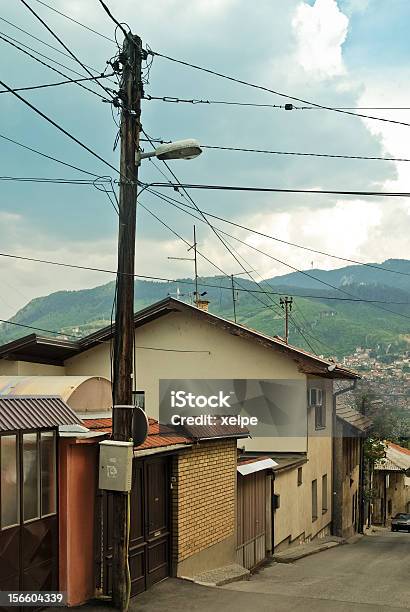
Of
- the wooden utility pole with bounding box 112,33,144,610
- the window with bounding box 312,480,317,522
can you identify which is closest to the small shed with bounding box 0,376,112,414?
the wooden utility pole with bounding box 112,33,144,610

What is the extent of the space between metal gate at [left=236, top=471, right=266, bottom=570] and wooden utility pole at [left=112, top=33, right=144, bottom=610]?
667 cm

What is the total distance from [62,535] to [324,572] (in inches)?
384

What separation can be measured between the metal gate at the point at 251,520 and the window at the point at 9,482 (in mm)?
8345

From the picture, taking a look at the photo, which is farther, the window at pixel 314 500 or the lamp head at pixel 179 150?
the window at pixel 314 500

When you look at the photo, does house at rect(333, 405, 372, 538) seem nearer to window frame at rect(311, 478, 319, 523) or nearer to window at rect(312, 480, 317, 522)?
window frame at rect(311, 478, 319, 523)

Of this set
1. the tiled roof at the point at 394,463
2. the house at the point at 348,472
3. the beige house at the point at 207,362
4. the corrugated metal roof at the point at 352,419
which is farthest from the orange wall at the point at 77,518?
the tiled roof at the point at 394,463

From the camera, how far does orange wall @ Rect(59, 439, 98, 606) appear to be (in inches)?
443

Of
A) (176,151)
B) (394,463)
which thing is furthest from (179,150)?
(394,463)

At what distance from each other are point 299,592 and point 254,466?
→ 493 centimetres

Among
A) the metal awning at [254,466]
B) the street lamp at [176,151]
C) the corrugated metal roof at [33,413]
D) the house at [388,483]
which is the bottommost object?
the house at [388,483]

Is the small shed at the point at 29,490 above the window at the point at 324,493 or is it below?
above

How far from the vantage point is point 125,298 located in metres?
11.8

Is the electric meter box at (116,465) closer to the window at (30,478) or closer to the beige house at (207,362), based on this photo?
the window at (30,478)

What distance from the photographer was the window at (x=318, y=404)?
2684 centimetres
